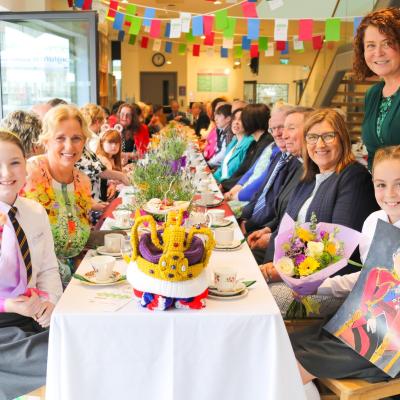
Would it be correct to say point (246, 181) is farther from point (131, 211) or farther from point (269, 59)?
point (269, 59)

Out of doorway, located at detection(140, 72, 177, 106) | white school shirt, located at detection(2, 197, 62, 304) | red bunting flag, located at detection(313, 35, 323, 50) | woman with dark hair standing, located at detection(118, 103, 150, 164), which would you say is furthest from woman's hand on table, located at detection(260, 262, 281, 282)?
doorway, located at detection(140, 72, 177, 106)

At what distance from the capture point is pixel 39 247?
2039mm

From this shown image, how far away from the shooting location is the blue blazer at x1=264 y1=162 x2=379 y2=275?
2486mm

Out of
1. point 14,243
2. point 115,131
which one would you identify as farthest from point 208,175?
point 14,243

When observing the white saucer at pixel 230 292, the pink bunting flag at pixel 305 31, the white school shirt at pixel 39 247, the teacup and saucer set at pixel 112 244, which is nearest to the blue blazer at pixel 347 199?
the white saucer at pixel 230 292

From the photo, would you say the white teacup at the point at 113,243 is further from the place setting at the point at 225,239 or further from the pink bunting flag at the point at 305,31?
the pink bunting flag at the point at 305,31

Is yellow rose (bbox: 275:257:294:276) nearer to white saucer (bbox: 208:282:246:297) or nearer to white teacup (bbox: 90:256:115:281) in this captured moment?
white saucer (bbox: 208:282:246:297)

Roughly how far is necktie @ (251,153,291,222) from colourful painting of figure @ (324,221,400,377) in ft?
5.96

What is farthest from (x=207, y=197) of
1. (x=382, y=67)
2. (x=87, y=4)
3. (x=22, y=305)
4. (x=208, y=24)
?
(x=208, y=24)

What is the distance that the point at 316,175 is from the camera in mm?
2738

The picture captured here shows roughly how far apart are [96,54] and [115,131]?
0.94m

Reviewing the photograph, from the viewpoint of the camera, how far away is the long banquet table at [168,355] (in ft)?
5.28

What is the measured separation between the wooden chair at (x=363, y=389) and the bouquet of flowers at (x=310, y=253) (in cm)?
36

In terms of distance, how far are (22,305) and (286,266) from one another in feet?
3.04
